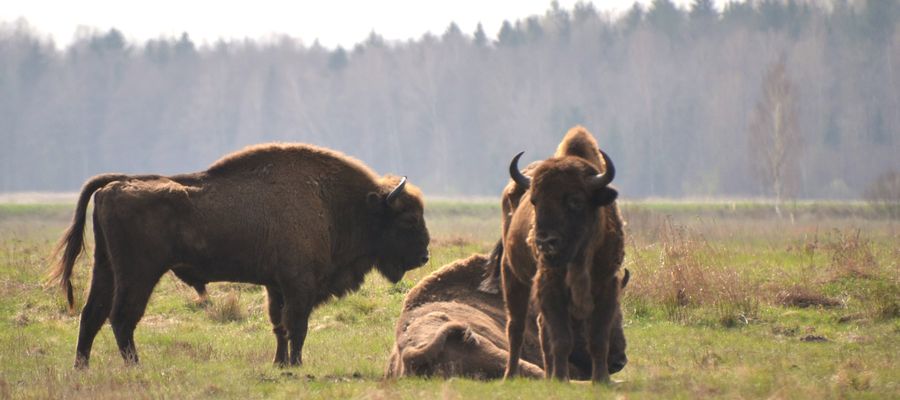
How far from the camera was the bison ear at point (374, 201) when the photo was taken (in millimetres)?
12023

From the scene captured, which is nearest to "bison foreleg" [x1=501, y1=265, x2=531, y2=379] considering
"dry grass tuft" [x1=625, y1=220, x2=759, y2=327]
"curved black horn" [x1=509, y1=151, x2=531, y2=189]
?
"curved black horn" [x1=509, y1=151, x2=531, y2=189]

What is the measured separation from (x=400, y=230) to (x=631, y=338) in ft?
8.89

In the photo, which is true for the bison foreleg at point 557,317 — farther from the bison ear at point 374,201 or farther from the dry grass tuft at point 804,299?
the dry grass tuft at point 804,299

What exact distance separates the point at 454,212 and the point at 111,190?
158ft

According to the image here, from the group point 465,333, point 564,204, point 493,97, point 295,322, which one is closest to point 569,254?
point 564,204

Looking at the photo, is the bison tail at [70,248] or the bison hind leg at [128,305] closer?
the bison hind leg at [128,305]

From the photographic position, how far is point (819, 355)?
1089 cm

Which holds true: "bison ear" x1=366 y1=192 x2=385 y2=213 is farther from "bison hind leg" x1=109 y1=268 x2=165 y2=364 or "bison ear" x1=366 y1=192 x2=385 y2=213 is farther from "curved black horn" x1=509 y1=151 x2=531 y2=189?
"curved black horn" x1=509 y1=151 x2=531 y2=189

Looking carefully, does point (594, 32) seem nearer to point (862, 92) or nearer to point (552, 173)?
point (862, 92)

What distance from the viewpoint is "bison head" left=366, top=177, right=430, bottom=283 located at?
39.9ft

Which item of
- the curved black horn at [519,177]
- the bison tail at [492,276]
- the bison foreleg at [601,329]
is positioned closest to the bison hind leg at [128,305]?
the bison tail at [492,276]

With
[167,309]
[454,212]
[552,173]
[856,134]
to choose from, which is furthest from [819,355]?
[856,134]

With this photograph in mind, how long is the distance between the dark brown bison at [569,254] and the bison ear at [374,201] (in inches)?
126

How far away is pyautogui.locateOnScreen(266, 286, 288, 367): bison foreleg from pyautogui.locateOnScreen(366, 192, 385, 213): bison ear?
4.37 ft
